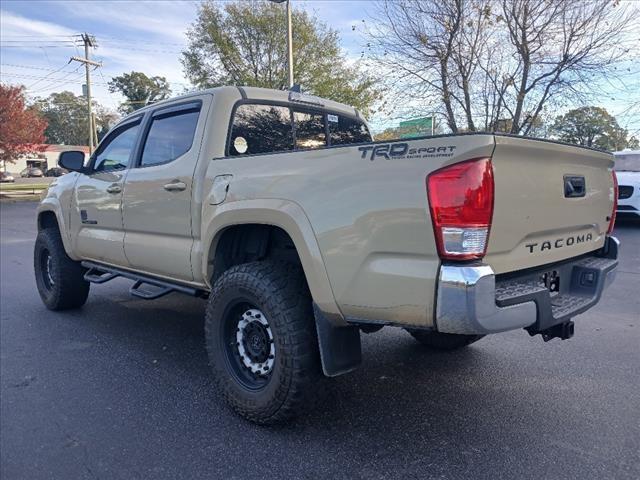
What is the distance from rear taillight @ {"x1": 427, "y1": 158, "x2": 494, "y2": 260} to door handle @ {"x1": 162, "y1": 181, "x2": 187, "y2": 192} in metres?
1.99

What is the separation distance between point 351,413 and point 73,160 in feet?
12.0

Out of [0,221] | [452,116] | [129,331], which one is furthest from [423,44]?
[0,221]

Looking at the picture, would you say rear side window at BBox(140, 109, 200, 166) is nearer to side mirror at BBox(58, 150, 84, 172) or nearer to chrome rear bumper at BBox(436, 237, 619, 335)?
side mirror at BBox(58, 150, 84, 172)

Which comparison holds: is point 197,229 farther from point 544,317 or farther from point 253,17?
point 253,17

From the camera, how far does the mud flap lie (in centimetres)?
269

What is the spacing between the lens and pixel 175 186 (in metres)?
3.60

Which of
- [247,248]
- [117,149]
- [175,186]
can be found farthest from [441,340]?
[117,149]

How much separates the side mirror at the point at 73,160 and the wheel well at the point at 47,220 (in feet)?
3.66

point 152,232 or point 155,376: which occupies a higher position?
point 152,232

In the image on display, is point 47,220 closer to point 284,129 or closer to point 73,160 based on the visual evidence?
point 73,160

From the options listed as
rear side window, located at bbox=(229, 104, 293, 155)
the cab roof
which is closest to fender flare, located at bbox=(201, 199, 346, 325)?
rear side window, located at bbox=(229, 104, 293, 155)

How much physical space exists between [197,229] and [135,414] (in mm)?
1258

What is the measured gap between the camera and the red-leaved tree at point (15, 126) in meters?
30.1

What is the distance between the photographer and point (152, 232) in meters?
3.92
